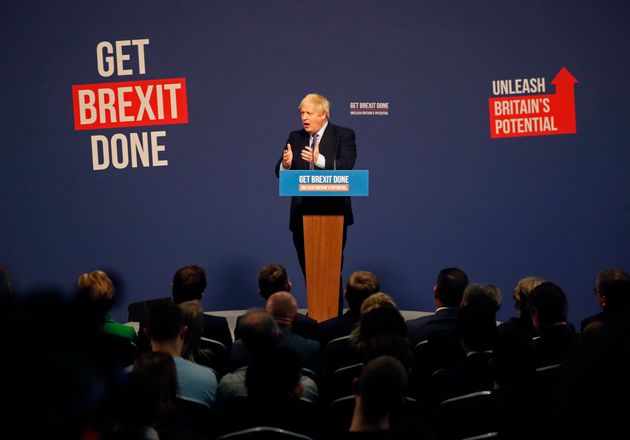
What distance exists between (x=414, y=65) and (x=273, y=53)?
3.99 feet

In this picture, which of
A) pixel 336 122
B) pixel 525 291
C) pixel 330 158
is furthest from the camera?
pixel 336 122

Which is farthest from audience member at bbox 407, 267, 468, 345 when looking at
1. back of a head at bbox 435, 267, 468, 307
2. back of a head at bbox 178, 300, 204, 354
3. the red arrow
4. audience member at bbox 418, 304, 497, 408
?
the red arrow

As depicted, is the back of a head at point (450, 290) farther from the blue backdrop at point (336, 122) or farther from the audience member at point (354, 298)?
the blue backdrop at point (336, 122)

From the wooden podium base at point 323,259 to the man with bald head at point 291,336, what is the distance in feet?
4.54

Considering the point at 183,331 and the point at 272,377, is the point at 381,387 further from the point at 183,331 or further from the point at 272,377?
the point at 183,331

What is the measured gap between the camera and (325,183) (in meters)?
5.20

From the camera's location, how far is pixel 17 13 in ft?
24.5

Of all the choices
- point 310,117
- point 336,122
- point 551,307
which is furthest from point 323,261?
point 336,122

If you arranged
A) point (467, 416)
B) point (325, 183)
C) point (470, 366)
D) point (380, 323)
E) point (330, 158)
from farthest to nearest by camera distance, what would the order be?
point (330, 158) → point (325, 183) → point (380, 323) → point (470, 366) → point (467, 416)

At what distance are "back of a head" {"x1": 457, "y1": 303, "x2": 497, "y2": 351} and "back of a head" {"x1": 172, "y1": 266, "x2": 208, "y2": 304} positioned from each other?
1.66 meters

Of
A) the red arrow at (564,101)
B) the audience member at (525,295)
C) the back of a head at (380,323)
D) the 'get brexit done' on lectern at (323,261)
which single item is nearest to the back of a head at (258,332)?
the back of a head at (380,323)

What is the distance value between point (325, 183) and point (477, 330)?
1.98 meters

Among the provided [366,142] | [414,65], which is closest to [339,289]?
[366,142]

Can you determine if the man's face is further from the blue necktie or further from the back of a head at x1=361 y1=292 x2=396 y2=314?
the back of a head at x1=361 y1=292 x2=396 y2=314
